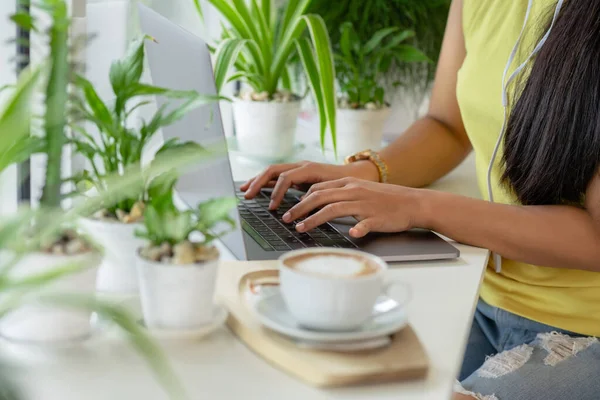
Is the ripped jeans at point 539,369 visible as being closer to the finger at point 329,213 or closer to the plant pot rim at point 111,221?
the finger at point 329,213

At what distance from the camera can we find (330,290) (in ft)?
2.23

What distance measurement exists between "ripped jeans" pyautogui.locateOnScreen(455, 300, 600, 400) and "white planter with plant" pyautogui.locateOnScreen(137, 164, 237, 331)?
0.40 m

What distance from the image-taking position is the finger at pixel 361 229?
104 cm

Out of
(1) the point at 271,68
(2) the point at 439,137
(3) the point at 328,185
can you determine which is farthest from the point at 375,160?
(1) the point at 271,68

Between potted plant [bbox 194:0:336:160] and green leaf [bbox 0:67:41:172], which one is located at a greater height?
green leaf [bbox 0:67:41:172]

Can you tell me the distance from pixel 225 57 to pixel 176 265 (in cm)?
90

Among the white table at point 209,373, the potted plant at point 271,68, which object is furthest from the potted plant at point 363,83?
the white table at point 209,373

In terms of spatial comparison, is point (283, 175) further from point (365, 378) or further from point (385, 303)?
point (365, 378)

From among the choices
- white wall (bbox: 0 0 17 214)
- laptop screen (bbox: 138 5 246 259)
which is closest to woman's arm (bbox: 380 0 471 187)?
laptop screen (bbox: 138 5 246 259)

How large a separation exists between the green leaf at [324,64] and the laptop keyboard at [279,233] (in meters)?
0.47

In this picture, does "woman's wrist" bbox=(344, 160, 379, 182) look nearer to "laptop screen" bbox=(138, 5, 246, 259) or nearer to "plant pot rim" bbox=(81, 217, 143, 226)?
"laptop screen" bbox=(138, 5, 246, 259)

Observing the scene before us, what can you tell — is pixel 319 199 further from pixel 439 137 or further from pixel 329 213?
pixel 439 137

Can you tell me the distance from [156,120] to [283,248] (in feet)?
Answer: 0.95

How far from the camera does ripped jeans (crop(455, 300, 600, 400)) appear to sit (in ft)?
3.27
